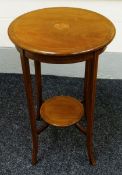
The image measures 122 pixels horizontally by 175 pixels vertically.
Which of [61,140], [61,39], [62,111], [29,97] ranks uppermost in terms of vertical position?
[61,39]

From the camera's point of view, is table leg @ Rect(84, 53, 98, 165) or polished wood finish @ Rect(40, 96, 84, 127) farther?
polished wood finish @ Rect(40, 96, 84, 127)

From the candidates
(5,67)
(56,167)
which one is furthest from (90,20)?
(5,67)

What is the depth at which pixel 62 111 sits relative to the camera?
1.56m

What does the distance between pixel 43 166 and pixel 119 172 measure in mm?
390

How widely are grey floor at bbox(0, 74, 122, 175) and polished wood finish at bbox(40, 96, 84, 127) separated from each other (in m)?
0.16

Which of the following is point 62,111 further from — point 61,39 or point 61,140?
point 61,39

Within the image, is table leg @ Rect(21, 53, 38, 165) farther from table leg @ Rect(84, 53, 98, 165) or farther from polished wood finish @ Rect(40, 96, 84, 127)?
table leg @ Rect(84, 53, 98, 165)

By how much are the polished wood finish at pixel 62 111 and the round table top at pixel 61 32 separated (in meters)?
0.51

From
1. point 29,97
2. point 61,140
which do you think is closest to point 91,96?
point 29,97

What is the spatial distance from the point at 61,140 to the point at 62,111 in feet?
0.58

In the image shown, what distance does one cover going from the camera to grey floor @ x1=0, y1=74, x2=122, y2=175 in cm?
146

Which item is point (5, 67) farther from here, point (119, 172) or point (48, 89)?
point (119, 172)

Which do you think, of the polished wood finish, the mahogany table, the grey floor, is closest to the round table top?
the mahogany table

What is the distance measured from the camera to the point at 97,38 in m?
1.14
